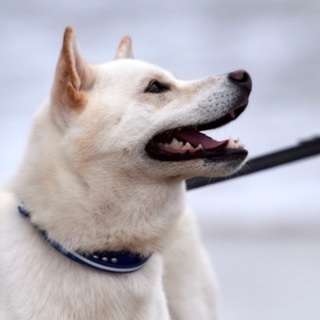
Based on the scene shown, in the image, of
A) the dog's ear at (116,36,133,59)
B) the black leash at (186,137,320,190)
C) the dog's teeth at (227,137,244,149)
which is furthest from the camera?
the dog's ear at (116,36,133,59)

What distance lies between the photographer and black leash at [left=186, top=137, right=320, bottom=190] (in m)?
2.58

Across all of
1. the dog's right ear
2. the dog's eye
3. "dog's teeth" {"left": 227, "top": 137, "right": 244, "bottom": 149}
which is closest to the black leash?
"dog's teeth" {"left": 227, "top": 137, "right": 244, "bottom": 149}

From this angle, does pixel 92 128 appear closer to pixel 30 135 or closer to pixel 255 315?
pixel 30 135

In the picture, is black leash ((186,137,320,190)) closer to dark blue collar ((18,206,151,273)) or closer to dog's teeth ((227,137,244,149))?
dog's teeth ((227,137,244,149))

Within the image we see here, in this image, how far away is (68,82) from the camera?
7.95 ft

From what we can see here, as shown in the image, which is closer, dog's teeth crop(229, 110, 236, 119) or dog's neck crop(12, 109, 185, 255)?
dog's neck crop(12, 109, 185, 255)

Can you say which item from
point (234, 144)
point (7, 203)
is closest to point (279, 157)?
point (234, 144)

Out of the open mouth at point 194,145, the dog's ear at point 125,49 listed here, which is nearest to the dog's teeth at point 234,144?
the open mouth at point 194,145

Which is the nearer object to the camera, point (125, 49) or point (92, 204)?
point (92, 204)

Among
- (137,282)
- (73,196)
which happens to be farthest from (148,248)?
(73,196)

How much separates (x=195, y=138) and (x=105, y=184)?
0.28 m

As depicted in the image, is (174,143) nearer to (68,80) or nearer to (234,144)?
(234,144)

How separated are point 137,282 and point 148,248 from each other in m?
0.09

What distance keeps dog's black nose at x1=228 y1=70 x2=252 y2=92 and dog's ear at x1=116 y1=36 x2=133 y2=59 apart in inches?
16.7
